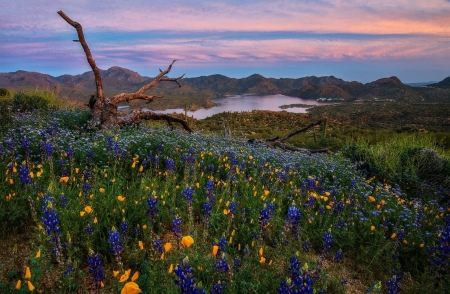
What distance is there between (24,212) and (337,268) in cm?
435

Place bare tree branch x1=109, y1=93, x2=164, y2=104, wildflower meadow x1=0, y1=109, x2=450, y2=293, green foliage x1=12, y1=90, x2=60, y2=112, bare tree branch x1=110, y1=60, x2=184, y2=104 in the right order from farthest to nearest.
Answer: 1. green foliage x1=12, y1=90, x2=60, y2=112
2. bare tree branch x1=110, y1=60, x2=184, y2=104
3. bare tree branch x1=109, y1=93, x2=164, y2=104
4. wildflower meadow x1=0, y1=109, x2=450, y2=293

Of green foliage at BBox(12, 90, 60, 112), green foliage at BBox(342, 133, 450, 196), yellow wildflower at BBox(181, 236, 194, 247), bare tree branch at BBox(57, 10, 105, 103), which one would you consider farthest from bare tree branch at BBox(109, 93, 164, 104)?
yellow wildflower at BBox(181, 236, 194, 247)

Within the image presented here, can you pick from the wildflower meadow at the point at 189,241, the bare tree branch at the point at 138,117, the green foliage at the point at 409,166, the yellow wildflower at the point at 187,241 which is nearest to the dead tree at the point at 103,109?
the bare tree branch at the point at 138,117

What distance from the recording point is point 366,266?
4359mm

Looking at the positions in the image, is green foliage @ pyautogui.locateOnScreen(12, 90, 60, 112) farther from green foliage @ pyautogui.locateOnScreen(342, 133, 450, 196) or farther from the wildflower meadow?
green foliage @ pyautogui.locateOnScreen(342, 133, 450, 196)

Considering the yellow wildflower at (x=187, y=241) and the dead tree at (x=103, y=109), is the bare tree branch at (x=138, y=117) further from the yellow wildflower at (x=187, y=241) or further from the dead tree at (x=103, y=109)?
the yellow wildflower at (x=187, y=241)

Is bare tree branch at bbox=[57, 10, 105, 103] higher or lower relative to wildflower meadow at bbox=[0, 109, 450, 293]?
higher

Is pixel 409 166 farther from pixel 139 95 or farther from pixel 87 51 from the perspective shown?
pixel 87 51

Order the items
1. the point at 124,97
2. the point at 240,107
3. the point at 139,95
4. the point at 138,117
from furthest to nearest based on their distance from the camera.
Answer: the point at 240,107, the point at 139,95, the point at 124,97, the point at 138,117

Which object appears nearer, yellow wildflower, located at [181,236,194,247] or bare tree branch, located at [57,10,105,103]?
yellow wildflower, located at [181,236,194,247]

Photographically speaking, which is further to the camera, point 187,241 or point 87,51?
point 87,51

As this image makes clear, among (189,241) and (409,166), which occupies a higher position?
(189,241)

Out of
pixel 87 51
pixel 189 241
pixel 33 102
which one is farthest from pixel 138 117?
pixel 189 241

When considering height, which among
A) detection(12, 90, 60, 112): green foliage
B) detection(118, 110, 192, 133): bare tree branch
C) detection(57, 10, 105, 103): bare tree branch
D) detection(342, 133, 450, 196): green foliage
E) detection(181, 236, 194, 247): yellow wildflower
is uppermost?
detection(57, 10, 105, 103): bare tree branch
